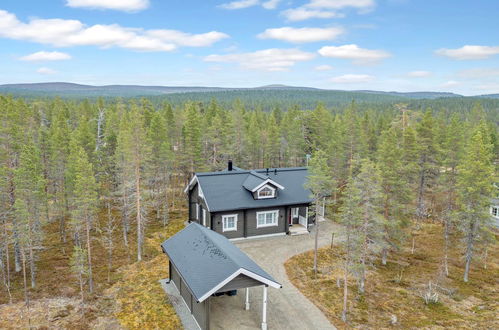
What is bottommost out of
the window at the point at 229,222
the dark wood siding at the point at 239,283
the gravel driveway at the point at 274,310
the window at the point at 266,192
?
the gravel driveway at the point at 274,310

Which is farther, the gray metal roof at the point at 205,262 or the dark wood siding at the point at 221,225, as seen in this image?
the dark wood siding at the point at 221,225

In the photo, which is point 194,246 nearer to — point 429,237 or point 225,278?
point 225,278

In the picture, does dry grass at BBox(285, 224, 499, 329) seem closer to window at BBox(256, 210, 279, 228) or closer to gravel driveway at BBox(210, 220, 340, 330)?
gravel driveway at BBox(210, 220, 340, 330)

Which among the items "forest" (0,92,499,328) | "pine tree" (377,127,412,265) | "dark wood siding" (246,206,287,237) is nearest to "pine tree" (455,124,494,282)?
"forest" (0,92,499,328)

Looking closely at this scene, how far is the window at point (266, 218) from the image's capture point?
111 feet

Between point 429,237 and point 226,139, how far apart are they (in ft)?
96.1

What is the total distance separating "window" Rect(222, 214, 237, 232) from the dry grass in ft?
21.7

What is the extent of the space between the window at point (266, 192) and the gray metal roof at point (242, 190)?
0.39 m

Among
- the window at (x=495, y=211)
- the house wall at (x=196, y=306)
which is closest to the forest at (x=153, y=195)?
the house wall at (x=196, y=306)

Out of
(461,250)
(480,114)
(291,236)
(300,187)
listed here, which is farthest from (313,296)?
(480,114)

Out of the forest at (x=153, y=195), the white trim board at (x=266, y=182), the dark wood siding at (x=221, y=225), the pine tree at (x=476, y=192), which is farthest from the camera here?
the white trim board at (x=266, y=182)

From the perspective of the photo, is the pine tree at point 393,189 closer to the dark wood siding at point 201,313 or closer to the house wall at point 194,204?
the dark wood siding at point 201,313

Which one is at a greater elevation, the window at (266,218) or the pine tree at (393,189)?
the pine tree at (393,189)

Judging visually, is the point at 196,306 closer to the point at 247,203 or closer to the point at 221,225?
the point at 221,225
